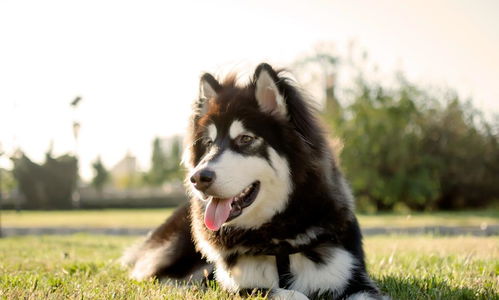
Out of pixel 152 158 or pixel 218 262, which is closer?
pixel 218 262

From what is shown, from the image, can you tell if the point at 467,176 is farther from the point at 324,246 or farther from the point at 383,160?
the point at 324,246

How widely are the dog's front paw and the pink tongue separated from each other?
0.68 meters

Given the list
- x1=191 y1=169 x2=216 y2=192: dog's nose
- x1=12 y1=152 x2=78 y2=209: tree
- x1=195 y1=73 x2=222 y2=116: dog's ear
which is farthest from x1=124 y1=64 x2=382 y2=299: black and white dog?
x1=12 y1=152 x2=78 y2=209: tree

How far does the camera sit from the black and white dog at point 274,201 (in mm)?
3914

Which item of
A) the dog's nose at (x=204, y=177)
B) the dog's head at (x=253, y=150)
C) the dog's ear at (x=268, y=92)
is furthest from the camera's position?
the dog's ear at (x=268, y=92)

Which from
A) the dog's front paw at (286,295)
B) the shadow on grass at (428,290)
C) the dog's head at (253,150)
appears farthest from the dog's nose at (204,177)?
the shadow on grass at (428,290)

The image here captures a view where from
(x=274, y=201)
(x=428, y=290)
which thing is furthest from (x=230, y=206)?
(x=428, y=290)

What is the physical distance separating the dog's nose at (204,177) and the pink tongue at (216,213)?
27cm

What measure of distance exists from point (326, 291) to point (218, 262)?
949mm

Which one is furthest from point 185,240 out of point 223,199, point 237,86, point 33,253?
point 33,253

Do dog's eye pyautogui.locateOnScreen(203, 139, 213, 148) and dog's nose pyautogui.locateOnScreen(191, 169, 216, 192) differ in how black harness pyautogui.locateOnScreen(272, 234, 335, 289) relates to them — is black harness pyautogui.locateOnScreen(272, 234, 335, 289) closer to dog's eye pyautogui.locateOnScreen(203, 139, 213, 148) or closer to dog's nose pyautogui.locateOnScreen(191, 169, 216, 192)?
dog's nose pyautogui.locateOnScreen(191, 169, 216, 192)

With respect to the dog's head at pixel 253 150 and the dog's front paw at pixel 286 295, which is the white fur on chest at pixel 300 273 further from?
the dog's head at pixel 253 150

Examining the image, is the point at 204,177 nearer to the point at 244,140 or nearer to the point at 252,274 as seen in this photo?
the point at 244,140

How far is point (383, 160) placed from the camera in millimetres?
29172
